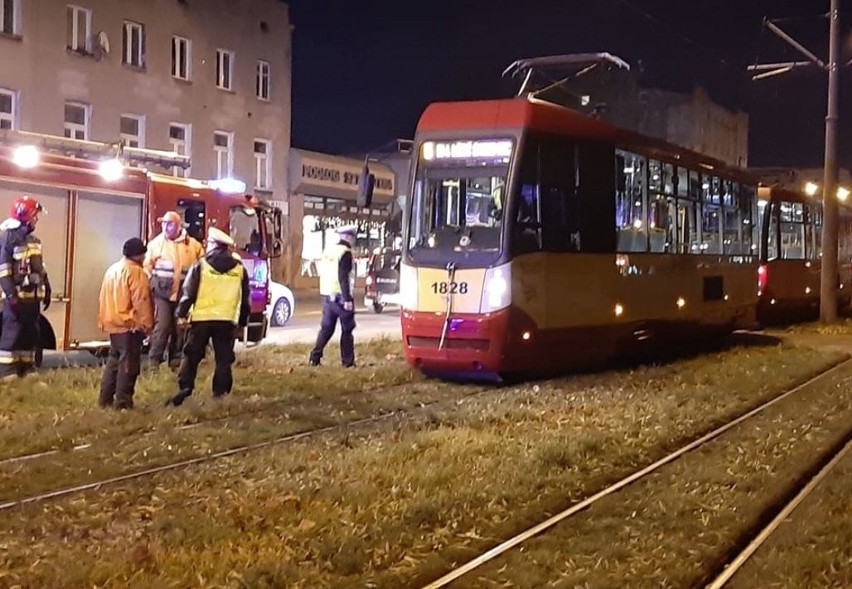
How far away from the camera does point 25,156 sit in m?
13.5

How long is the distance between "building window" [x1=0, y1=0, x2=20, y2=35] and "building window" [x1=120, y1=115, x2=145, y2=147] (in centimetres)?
468

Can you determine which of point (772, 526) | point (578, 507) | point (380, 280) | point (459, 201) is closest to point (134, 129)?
point (380, 280)

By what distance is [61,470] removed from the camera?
8.11 metres

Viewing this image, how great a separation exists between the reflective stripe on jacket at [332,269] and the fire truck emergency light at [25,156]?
3.58 metres

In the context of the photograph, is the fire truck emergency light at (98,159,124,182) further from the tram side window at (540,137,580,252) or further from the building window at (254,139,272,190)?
the building window at (254,139,272,190)

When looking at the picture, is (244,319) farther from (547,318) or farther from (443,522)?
(443,522)

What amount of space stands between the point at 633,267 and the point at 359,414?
549cm

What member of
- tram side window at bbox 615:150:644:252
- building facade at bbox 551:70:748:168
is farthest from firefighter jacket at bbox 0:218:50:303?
building facade at bbox 551:70:748:168

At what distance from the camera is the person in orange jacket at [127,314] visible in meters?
10.3

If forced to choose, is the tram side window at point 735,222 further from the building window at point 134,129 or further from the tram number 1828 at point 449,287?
the building window at point 134,129

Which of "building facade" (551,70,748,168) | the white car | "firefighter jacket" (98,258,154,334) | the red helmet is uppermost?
"building facade" (551,70,748,168)

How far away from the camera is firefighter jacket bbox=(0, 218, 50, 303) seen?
11.5m

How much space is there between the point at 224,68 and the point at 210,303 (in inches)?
1119

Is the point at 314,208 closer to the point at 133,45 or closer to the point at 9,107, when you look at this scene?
the point at 133,45
